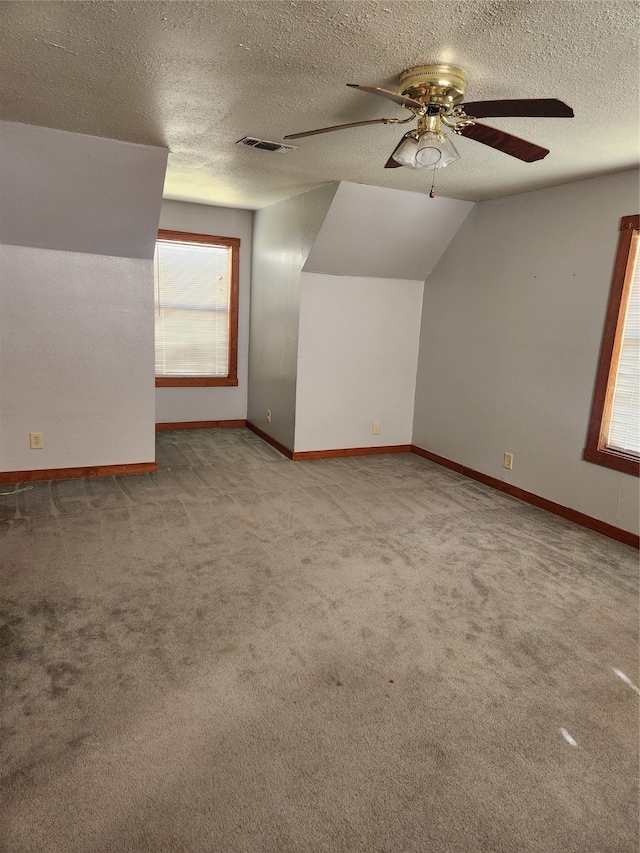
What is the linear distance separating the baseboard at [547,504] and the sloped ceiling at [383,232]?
1857 millimetres

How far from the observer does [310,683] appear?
80.4 inches

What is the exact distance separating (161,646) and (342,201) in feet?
11.1

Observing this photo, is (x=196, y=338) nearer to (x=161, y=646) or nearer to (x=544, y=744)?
(x=161, y=646)

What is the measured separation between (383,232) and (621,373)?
220 cm

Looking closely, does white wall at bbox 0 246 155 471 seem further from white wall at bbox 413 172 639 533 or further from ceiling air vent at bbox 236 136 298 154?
white wall at bbox 413 172 639 533

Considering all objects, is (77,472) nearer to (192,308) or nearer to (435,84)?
(192,308)

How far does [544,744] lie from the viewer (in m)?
1.81

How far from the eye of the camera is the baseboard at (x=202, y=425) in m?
5.86

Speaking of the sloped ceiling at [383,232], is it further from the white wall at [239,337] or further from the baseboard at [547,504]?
the baseboard at [547,504]

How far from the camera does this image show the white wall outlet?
13.3ft

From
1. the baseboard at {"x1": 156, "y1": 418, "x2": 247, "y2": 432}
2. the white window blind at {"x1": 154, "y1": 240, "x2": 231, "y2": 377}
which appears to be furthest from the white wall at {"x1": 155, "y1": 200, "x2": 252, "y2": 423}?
the white window blind at {"x1": 154, "y1": 240, "x2": 231, "y2": 377}

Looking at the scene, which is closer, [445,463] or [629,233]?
[629,233]

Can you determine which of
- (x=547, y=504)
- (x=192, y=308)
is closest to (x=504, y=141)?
(x=547, y=504)

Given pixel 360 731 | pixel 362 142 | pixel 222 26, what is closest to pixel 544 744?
pixel 360 731
